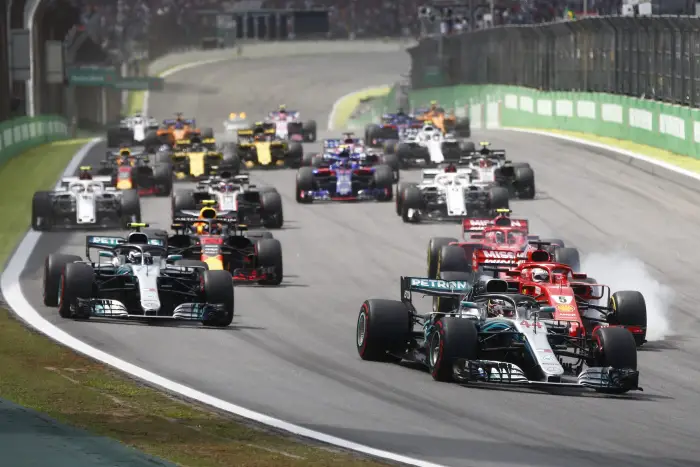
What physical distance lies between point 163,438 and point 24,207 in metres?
27.3

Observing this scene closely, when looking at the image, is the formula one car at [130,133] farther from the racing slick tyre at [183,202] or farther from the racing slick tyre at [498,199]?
the racing slick tyre at [498,199]

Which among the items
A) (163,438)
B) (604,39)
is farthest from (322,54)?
(163,438)

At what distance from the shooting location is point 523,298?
18.3 metres

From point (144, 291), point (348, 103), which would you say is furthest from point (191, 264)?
point (348, 103)

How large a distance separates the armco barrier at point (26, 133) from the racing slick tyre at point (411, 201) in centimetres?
1873

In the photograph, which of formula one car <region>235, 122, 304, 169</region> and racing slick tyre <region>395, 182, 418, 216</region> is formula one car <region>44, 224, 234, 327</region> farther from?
formula one car <region>235, 122, 304, 169</region>

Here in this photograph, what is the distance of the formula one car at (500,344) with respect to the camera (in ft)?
57.1

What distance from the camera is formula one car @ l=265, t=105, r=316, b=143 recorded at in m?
57.9

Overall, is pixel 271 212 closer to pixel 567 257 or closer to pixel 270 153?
pixel 567 257

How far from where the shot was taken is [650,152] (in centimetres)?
4672

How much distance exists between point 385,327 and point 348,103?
9434 centimetres

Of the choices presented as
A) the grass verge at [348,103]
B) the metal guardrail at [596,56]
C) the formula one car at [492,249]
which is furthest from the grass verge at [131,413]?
the grass verge at [348,103]

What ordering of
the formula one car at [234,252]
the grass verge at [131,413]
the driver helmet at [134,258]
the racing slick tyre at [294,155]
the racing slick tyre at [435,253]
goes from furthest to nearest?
the racing slick tyre at [294,155] → the formula one car at [234,252] → the racing slick tyre at [435,253] → the driver helmet at [134,258] → the grass verge at [131,413]

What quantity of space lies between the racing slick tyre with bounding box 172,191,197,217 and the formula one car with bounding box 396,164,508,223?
4799 mm
